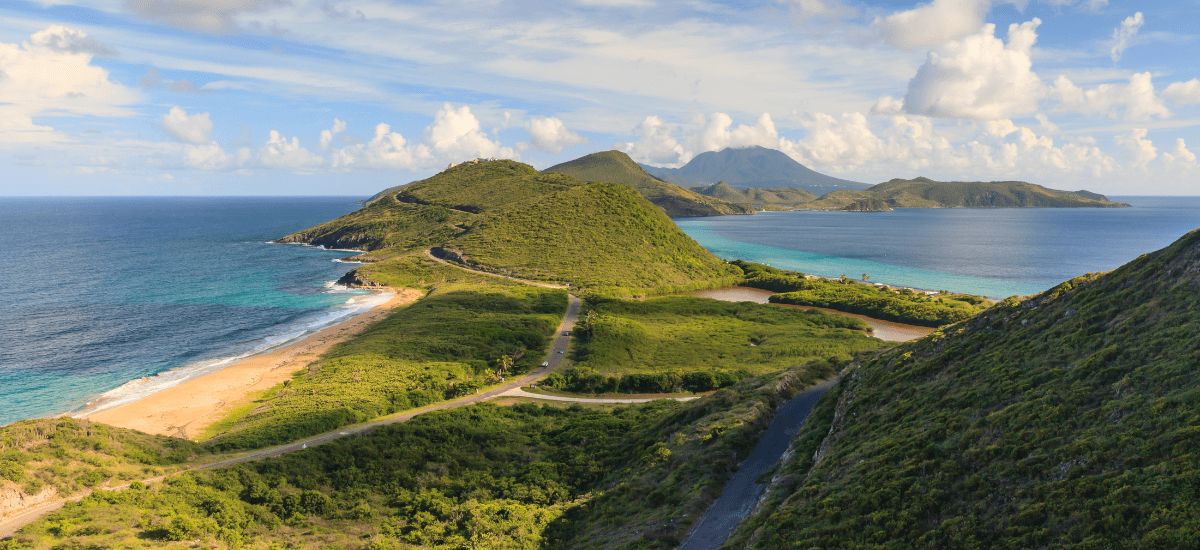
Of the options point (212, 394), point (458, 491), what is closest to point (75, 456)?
point (458, 491)

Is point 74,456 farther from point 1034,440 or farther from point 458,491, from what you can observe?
point 1034,440

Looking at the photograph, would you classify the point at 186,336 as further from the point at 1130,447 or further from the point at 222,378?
the point at 1130,447

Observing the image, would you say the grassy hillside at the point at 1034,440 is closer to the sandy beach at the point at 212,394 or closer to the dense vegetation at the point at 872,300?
the sandy beach at the point at 212,394

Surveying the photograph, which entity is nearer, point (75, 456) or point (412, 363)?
point (75, 456)

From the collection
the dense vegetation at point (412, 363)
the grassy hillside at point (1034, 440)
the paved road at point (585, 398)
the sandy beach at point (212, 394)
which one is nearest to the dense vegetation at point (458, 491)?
the grassy hillside at point (1034, 440)

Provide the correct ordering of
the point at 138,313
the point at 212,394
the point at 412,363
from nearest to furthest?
the point at 212,394, the point at 412,363, the point at 138,313

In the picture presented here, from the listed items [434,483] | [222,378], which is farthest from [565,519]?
[222,378]

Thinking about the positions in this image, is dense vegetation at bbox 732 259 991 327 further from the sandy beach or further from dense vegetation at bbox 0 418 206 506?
dense vegetation at bbox 0 418 206 506
